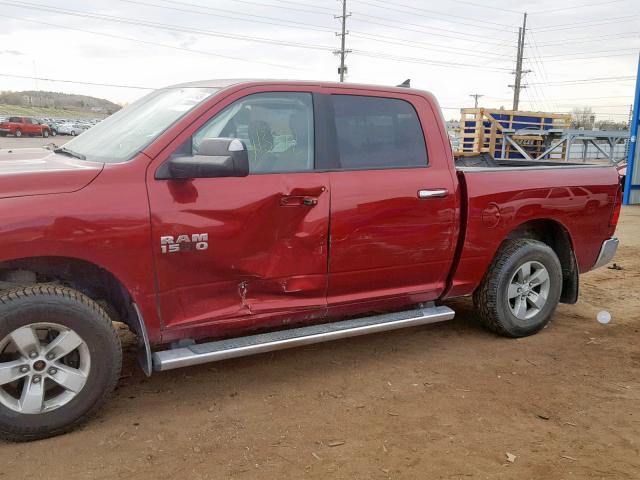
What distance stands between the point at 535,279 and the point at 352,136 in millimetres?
2065

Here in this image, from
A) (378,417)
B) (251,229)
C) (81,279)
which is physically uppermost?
(251,229)

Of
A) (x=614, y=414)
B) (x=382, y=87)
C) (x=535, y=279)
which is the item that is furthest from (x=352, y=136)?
(x=614, y=414)

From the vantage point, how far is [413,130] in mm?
4227

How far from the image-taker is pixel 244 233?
3.40 m

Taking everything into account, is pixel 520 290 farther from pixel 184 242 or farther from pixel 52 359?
pixel 52 359

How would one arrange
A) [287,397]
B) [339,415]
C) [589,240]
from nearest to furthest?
[339,415] → [287,397] → [589,240]

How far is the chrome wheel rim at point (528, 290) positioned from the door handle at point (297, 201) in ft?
6.49

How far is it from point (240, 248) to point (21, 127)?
1826 inches

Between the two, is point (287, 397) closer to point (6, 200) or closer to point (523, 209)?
point (6, 200)

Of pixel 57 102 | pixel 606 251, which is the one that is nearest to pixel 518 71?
pixel 606 251

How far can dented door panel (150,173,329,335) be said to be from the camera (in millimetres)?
3219

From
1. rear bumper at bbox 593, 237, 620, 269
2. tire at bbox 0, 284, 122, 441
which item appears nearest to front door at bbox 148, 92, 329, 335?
tire at bbox 0, 284, 122, 441

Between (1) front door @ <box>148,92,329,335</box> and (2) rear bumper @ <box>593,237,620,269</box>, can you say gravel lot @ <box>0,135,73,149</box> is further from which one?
(2) rear bumper @ <box>593,237,620,269</box>

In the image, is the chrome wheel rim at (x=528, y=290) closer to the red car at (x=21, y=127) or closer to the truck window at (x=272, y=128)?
the truck window at (x=272, y=128)
